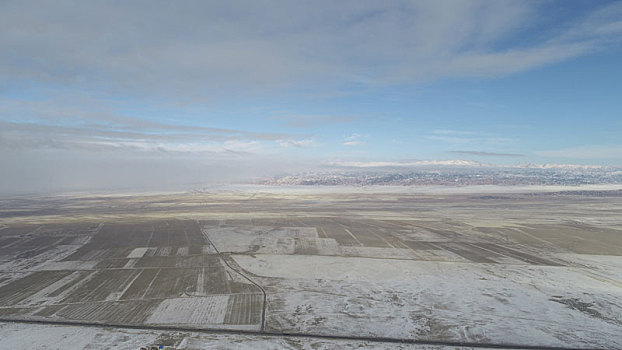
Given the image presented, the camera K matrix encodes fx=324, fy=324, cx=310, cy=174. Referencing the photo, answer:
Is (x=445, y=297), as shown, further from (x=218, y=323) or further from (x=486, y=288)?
(x=218, y=323)

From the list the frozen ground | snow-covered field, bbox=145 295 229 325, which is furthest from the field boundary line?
snow-covered field, bbox=145 295 229 325

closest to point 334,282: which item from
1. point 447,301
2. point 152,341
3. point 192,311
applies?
point 447,301

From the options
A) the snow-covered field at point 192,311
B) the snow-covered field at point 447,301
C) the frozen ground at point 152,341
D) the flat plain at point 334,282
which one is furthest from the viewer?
the snow-covered field at point 192,311

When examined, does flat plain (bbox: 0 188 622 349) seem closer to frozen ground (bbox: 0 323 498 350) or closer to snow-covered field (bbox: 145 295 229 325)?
snow-covered field (bbox: 145 295 229 325)

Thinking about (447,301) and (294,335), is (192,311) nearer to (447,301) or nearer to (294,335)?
(294,335)

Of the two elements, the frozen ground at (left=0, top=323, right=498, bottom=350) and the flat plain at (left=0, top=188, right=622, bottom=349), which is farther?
the flat plain at (left=0, top=188, right=622, bottom=349)

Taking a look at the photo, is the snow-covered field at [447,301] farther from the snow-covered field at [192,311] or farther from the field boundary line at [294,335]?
the snow-covered field at [192,311]

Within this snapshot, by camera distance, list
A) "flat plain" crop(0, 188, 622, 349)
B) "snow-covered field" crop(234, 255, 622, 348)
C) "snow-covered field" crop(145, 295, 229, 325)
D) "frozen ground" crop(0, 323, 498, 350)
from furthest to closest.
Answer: "snow-covered field" crop(145, 295, 229, 325) < "flat plain" crop(0, 188, 622, 349) < "snow-covered field" crop(234, 255, 622, 348) < "frozen ground" crop(0, 323, 498, 350)


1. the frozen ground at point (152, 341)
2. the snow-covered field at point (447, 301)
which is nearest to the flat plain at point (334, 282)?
the snow-covered field at point (447, 301)
